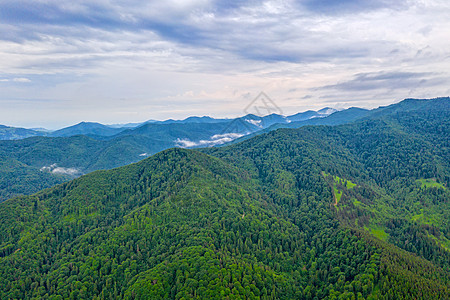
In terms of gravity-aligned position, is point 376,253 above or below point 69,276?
above

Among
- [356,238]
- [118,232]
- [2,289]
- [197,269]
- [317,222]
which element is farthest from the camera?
[317,222]

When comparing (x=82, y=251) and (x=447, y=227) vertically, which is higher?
(x=82, y=251)

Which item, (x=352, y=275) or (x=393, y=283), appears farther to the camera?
(x=352, y=275)

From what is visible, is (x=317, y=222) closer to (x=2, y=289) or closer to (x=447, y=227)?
(x=447, y=227)

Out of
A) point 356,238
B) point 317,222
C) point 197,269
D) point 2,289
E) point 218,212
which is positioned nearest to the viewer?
point 197,269

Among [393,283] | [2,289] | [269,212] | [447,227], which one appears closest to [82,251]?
[2,289]

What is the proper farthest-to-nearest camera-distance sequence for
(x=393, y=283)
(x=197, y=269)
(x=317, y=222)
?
(x=317, y=222) < (x=197, y=269) < (x=393, y=283)

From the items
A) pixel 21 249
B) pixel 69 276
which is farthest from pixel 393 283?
pixel 21 249

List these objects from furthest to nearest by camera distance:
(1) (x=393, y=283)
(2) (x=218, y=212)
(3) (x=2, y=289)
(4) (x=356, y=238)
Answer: (2) (x=218, y=212), (4) (x=356, y=238), (3) (x=2, y=289), (1) (x=393, y=283)

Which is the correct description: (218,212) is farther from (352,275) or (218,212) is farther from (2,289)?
(2,289)
